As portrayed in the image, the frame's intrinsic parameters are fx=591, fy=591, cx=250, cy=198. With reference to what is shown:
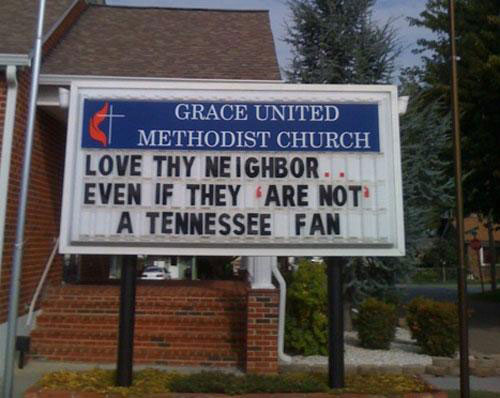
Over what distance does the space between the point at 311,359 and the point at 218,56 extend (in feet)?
17.9

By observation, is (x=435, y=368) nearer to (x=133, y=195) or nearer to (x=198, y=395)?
(x=198, y=395)

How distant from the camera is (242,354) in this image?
8.27m

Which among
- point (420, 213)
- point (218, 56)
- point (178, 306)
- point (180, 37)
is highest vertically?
point (180, 37)

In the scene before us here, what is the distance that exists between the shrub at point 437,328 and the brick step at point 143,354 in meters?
3.04

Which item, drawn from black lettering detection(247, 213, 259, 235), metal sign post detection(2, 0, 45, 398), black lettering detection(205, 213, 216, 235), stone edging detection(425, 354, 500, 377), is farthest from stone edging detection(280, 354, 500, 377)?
metal sign post detection(2, 0, 45, 398)

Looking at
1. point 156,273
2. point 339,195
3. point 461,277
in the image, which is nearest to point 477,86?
point 461,277

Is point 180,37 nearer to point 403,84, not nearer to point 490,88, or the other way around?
point 403,84

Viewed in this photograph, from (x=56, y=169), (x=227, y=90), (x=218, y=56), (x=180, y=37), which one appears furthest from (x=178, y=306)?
(x=180, y=37)

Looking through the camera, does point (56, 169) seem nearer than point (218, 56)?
Yes

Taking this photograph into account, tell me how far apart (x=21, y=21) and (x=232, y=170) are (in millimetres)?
Answer: 5615

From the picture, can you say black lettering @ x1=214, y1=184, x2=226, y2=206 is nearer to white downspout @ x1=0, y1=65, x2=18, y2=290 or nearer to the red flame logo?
the red flame logo

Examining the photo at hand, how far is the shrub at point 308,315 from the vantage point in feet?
28.8

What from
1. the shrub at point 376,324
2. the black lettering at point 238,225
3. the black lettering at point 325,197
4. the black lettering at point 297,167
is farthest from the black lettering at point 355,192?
the shrub at point 376,324

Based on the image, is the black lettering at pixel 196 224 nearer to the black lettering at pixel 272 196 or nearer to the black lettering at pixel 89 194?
the black lettering at pixel 272 196
